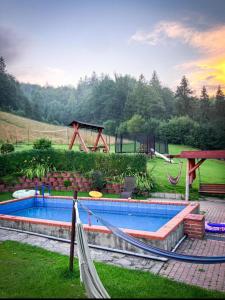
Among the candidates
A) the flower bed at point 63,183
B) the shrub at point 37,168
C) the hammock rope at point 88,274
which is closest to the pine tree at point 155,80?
the shrub at point 37,168

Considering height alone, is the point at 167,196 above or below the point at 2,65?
below

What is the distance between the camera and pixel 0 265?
5.27m

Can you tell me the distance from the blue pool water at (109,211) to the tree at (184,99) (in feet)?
154

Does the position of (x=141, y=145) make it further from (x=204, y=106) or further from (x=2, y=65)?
(x=2, y=65)

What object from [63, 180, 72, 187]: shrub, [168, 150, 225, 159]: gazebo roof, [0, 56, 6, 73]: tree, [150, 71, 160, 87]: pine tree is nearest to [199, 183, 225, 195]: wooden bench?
[168, 150, 225, 159]: gazebo roof

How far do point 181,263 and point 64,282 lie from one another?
2385 millimetres

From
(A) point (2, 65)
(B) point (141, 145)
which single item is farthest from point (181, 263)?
(A) point (2, 65)

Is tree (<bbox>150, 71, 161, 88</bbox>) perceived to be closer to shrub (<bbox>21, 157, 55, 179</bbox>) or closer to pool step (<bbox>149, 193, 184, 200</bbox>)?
shrub (<bbox>21, 157, 55, 179</bbox>)

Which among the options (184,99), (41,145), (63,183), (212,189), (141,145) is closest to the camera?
(212,189)

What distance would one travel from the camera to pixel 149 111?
55.0m

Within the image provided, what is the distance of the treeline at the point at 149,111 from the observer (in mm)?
37031

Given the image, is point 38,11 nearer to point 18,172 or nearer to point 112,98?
point 18,172

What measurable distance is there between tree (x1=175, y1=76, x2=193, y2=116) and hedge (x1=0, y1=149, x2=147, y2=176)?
141 feet

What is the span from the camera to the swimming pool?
6.35m
